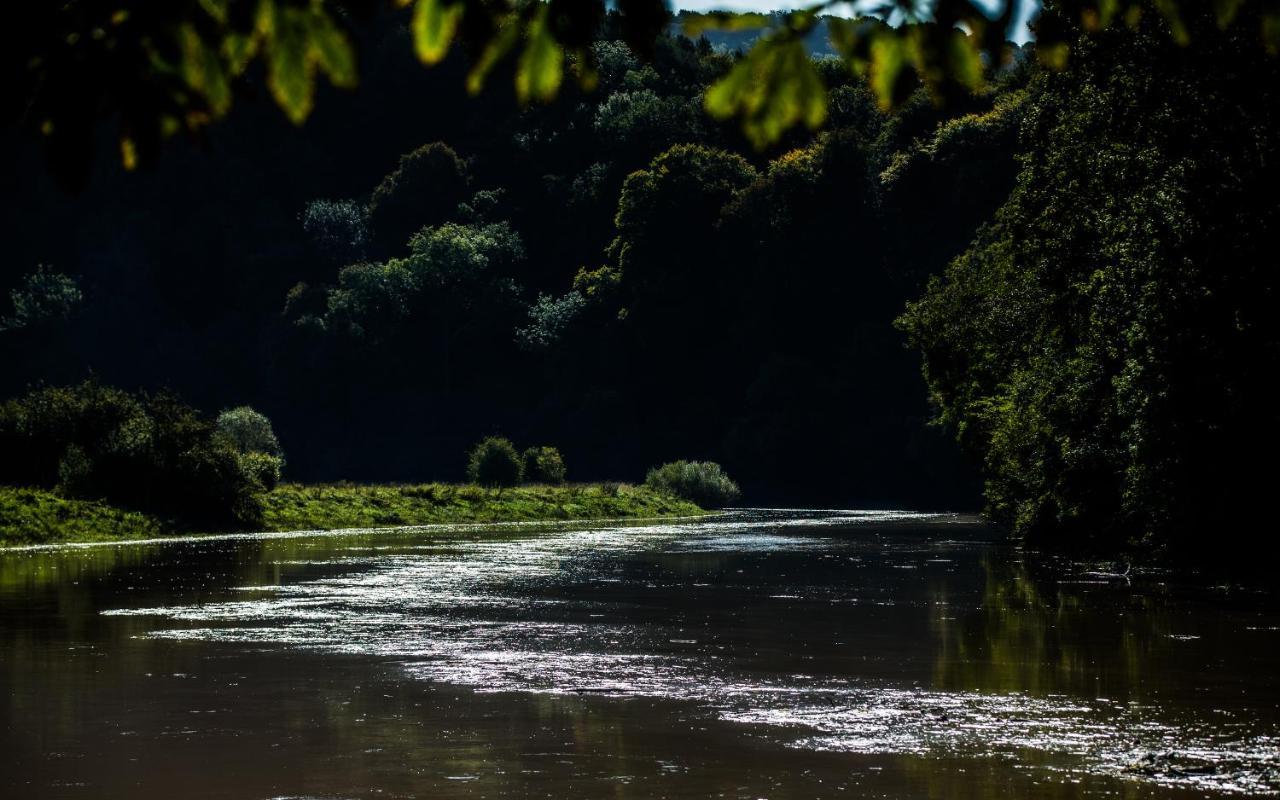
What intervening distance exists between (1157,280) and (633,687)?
16.5 m

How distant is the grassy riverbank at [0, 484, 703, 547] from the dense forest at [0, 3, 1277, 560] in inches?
646

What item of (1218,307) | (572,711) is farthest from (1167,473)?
(572,711)

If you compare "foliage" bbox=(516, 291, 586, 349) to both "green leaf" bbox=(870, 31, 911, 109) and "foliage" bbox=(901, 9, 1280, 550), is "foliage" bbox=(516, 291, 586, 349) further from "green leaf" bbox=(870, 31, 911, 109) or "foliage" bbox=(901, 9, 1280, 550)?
"green leaf" bbox=(870, 31, 911, 109)

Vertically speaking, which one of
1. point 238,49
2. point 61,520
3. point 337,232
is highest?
point 337,232

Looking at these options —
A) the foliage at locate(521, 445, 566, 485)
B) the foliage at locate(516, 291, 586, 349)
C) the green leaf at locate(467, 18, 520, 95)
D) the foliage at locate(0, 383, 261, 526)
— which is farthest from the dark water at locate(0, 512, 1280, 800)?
the foliage at locate(516, 291, 586, 349)

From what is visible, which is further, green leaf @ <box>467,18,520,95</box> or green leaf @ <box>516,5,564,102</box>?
green leaf @ <box>467,18,520,95</box>

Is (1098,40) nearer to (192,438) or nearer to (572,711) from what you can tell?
(572,711)

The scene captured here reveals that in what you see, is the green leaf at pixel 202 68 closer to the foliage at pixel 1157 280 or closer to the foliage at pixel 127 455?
the foliage at pixel 1157 280

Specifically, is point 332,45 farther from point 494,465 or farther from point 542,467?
point 542,467

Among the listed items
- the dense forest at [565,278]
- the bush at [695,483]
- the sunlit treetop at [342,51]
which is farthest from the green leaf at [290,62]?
the bush at [695,483]

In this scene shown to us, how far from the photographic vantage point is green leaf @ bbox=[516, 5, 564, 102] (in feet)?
12.9

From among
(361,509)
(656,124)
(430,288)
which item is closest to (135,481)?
(361,509)

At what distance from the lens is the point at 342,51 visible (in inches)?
146

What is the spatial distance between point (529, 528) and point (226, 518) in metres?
10.7
